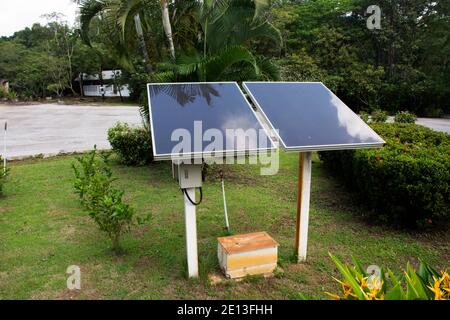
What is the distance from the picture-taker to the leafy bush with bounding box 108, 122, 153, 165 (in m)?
7.57

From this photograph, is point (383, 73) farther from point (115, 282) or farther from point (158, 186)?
point (115, 282)

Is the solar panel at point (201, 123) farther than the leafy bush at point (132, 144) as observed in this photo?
No

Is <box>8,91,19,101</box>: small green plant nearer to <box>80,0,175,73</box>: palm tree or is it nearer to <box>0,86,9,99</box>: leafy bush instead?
<box>0,86,9,99</box>: leafy bush

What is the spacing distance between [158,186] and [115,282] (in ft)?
10.1

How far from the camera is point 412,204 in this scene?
4094 mm

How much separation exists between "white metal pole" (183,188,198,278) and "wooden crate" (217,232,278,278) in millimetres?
289

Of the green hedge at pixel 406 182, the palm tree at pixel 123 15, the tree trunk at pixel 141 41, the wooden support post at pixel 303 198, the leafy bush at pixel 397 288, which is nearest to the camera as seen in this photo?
the leafy bush at pixel 397 288

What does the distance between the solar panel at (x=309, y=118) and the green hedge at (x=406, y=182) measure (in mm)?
1110

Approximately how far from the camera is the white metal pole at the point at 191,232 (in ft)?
10.1

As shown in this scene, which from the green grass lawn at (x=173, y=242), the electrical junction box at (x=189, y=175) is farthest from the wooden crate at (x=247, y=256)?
the electrical junction box at (x=189, y=175)

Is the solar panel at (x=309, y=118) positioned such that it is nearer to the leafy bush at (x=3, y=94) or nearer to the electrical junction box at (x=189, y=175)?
the electrical junction box at (x=189, y=175)

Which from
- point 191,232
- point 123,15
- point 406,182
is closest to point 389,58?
point 123,15

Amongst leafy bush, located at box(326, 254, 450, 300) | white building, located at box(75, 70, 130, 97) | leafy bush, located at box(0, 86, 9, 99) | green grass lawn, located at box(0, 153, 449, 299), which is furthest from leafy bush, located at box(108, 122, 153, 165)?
leafy bush, located at box(0, 86, 9, 99)

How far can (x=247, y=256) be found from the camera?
3.29 meters
